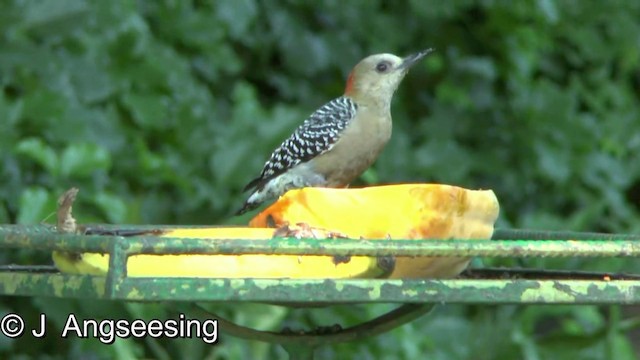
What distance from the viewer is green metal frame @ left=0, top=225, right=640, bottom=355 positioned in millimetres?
1184

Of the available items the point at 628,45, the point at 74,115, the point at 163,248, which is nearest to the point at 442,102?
the point at 628,45

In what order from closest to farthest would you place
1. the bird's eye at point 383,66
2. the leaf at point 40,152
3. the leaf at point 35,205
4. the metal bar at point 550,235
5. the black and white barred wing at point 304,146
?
the metal bar at point 550,235, the leaf at point 35,205, the leaf at point 40,152, the black and white barred wing at point 304,146, the bird's eye at point 383,66

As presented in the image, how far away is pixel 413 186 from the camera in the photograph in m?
1.62

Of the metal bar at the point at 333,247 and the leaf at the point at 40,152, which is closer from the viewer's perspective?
the metal bar at the point at 333,247

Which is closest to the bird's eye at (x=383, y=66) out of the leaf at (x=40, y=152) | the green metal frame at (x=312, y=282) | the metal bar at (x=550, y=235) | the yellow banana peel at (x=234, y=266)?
the leaf at (x=40, y=152)

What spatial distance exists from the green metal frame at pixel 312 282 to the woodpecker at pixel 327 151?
1932 mm

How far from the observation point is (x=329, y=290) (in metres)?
1.23

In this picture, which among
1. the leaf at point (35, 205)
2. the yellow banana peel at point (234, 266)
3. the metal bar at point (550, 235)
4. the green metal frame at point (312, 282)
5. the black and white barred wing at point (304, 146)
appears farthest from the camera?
the black and white barred wing at point (304, 146)

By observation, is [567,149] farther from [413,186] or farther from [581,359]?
[413,186]

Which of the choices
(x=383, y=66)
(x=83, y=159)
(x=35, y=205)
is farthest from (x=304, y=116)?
(x=35, y=205)

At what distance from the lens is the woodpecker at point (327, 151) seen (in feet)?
10.8

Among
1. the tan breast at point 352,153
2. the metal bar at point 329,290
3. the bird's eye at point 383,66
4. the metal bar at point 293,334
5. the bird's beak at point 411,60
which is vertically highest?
the bird's eye at point 383,66

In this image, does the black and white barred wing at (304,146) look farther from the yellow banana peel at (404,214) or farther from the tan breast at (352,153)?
the yellow banana peel at (404,214)

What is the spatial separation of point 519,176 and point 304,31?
3.56 ft
